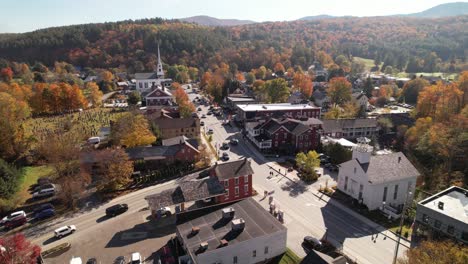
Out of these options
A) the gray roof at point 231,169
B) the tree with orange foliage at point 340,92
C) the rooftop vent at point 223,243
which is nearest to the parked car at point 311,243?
the rooftop vent at point 223,243

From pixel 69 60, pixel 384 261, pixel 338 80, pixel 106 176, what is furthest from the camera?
pixel 69 60

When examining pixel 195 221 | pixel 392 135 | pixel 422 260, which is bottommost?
pixel 392 135

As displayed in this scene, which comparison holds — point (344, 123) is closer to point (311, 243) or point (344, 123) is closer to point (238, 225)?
point (311, 243)

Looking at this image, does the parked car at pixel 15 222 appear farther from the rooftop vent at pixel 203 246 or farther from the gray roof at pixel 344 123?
the gray roof at pixel 344 123

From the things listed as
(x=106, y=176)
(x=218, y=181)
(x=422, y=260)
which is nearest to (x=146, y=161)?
(x=106, y=176)

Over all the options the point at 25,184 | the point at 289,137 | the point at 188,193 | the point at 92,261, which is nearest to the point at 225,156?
the point at 289,137

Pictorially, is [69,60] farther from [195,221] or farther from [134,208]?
[195,221]

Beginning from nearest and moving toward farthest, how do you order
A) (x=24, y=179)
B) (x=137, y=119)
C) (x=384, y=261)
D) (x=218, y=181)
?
(x=384, y=261) → (x=218, y=181) → (x=24, y=179) → (x=137, y=119)

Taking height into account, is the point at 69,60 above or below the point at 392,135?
above
